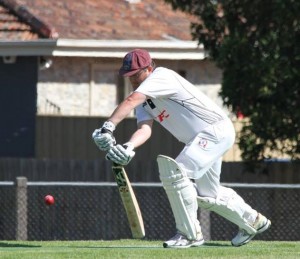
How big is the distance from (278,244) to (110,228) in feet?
26.9

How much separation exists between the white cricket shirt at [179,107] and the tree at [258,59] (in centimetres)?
706

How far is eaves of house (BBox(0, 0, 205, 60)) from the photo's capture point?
23.8m

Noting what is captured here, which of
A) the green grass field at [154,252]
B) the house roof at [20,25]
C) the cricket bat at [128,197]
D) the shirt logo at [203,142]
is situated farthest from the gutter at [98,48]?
the shirt logo at [203,142]

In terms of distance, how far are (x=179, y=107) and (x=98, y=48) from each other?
562 inches

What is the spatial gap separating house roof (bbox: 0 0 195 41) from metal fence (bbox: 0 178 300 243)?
456 centimetres

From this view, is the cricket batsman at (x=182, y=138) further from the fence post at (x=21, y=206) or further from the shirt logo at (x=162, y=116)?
the fence post at (x=21, y=206)

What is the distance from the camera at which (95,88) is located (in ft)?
85.4

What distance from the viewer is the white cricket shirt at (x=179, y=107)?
10641 mm

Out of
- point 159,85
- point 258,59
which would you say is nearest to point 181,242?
point 159,85

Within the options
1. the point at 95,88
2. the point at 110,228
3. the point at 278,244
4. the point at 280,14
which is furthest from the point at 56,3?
the point at 278,244

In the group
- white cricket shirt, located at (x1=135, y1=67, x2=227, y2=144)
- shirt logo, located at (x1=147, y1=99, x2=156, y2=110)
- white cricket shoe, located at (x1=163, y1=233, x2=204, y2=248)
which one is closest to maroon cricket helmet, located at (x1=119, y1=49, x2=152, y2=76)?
white cricket shirt, located at (x1=135, y1=67, x2=227, y2=144)

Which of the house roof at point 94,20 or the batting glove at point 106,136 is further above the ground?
the batting glove at point 106,136

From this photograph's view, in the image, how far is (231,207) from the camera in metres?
11.1

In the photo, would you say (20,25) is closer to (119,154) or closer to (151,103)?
(151,103)
